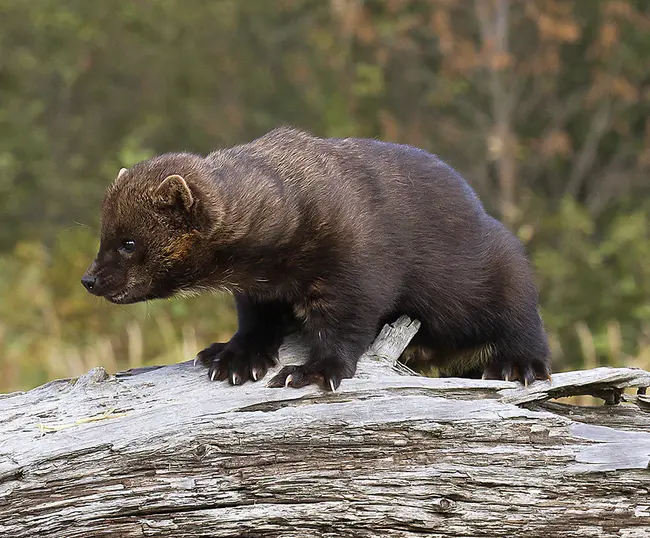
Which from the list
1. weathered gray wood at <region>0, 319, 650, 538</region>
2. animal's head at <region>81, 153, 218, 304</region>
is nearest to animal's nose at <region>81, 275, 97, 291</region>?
animal's head at <region>81, 153, 218, 304</region>

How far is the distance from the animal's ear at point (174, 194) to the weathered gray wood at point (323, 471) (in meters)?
0.75

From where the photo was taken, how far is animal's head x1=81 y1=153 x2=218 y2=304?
3.62 meters

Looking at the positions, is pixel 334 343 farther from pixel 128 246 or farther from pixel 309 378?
pixel 128 246

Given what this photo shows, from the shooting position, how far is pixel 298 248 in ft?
12.1

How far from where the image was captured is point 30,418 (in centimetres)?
350

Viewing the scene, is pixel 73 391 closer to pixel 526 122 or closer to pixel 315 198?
pixel 315 198

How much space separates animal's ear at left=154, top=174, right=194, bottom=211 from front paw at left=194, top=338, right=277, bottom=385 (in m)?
0.62

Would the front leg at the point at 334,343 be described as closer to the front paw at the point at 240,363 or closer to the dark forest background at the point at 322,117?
the front paw at the point at 240,363

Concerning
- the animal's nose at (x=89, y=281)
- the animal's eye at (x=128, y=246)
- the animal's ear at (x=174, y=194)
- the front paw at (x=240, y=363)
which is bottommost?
the front paw at (x=240, y=363)

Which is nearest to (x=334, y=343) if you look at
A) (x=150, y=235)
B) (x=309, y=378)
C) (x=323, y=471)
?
(x=309, y=378)

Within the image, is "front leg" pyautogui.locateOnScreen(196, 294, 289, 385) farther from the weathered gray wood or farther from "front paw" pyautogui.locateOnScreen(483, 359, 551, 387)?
"front paw" pyautogui.locateOnScreen(483, 359, 551, 387)

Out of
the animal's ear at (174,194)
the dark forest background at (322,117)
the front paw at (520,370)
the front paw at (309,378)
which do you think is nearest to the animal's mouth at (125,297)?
the animal's ear at (174,194)

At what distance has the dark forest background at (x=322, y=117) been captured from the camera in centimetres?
917

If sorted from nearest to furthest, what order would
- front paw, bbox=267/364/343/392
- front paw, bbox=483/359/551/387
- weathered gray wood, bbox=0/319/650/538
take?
1. weathered gray wood, bbox=0/319/650/538
2. front paw, bbox=267/364/343/392
3. front paw, bbox=483/359/551/387
